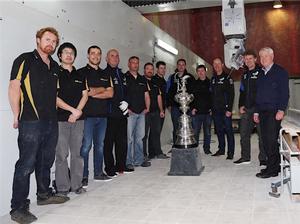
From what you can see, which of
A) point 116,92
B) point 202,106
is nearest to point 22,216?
point 116,92

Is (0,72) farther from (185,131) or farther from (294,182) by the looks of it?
(294,182)

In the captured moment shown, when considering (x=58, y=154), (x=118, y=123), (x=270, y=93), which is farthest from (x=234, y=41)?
(x=58, y=154)

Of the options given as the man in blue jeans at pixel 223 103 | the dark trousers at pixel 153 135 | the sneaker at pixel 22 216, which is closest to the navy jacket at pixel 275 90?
the man in blue jeans at pixel 223 103

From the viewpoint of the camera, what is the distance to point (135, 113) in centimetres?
418

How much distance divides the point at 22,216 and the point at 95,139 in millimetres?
1246

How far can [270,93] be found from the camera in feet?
10.9

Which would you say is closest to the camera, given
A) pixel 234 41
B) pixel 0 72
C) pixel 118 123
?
pixel 0 72

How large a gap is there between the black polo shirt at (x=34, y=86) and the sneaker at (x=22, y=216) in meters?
0.64

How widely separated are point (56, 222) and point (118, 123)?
1611 millimetres

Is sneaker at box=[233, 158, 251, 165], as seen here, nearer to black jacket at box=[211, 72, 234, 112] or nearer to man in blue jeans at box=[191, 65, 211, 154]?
black jacket at box=[211, 72, 234, 112]

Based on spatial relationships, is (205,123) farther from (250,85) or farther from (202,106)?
(250,85)

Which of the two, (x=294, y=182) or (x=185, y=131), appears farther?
(x=185, y=131)

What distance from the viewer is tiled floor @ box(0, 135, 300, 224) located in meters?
2.27

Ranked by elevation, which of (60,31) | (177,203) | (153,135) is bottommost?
(177,203)
